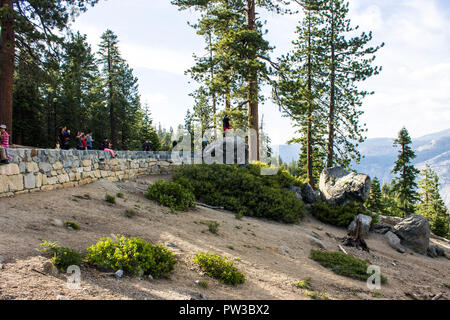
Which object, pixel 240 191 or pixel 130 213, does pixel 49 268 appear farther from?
pixel 240 191

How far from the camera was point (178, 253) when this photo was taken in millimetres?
6684

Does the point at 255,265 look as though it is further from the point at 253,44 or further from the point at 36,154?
the point at 253,44

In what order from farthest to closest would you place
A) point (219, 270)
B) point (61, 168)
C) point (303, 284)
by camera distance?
point (61, 168) < point (303, 284) < point (219, 270)

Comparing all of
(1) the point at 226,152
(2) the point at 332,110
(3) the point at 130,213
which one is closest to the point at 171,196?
(3) the point at 130,213

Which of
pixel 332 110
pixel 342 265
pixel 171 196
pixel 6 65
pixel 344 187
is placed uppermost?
pixel 6 65

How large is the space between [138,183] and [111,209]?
4.68 metres

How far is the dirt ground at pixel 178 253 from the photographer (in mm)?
4332

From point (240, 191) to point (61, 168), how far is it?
7.92m

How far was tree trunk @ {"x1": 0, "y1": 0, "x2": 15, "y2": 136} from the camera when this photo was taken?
1268 centimetres

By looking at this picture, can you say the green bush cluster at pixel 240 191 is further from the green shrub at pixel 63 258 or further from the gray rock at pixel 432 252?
the green shrub at pixel 63 258

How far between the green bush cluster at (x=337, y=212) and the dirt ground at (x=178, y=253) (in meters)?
2.38

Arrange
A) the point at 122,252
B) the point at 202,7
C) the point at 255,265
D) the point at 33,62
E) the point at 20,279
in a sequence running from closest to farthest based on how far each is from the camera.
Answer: the point at 20,279 → the point at 122,252 → the point at 255,265 → the point at 33,62 → the point at 202,7

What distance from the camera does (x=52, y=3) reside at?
13.3m

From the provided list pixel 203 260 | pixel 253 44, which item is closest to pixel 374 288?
pixel 203 260
